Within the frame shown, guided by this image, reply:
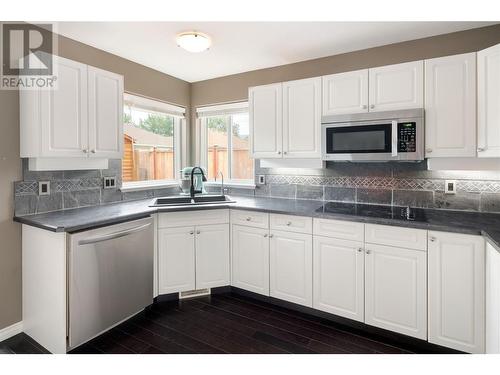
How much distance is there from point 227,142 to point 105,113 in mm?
1668

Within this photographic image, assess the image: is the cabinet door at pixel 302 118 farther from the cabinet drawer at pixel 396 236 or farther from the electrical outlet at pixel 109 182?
the electrical outlet at pixel 109 182

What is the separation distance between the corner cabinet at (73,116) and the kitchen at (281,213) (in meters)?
0.01

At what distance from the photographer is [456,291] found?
1.86 m

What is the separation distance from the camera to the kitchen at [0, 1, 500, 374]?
6.43 feet

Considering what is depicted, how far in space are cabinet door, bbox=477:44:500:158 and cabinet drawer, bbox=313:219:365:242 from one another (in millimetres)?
988

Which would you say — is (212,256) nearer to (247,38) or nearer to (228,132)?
(228,132)

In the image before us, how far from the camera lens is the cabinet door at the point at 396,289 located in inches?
78.0

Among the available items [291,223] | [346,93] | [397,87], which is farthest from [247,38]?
[291,223]

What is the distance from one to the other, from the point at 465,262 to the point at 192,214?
2.13 meters

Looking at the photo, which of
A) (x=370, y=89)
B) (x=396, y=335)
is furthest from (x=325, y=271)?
(x=370, y=89)

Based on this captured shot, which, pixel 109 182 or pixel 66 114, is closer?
pixel 66 114

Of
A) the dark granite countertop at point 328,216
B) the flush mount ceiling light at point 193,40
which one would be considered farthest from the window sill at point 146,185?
the flush mount ceiling light at point 193,40

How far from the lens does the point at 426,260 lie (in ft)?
6.40

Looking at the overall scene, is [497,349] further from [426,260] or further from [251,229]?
[251,229]
